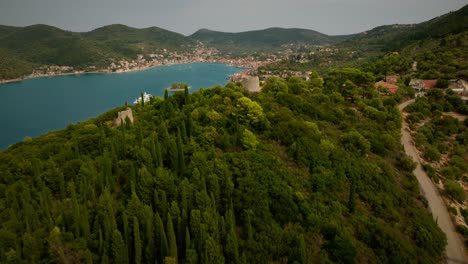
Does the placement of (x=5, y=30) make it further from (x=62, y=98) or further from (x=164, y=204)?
(x=164, y=204)

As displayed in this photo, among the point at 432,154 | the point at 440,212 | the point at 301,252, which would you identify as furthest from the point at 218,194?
the point at 432,154

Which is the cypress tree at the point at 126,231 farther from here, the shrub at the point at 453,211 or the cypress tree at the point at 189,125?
the shrub at the point at 453,211

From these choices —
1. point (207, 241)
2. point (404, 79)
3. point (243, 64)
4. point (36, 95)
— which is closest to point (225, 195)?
point (207, 241)

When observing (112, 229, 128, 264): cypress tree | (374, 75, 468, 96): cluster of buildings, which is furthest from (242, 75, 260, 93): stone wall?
(374, 75, 468, 96): cluster of buildings

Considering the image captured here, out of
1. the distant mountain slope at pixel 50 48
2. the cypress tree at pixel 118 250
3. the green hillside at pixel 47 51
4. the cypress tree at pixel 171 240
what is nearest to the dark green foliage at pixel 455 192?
the cypress tree at pixel 171 240

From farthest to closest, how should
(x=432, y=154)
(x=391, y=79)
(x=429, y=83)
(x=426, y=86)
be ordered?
(x=391, y=79), (x=429, y=83), (x=426, y=86), (x=432, y=154)
